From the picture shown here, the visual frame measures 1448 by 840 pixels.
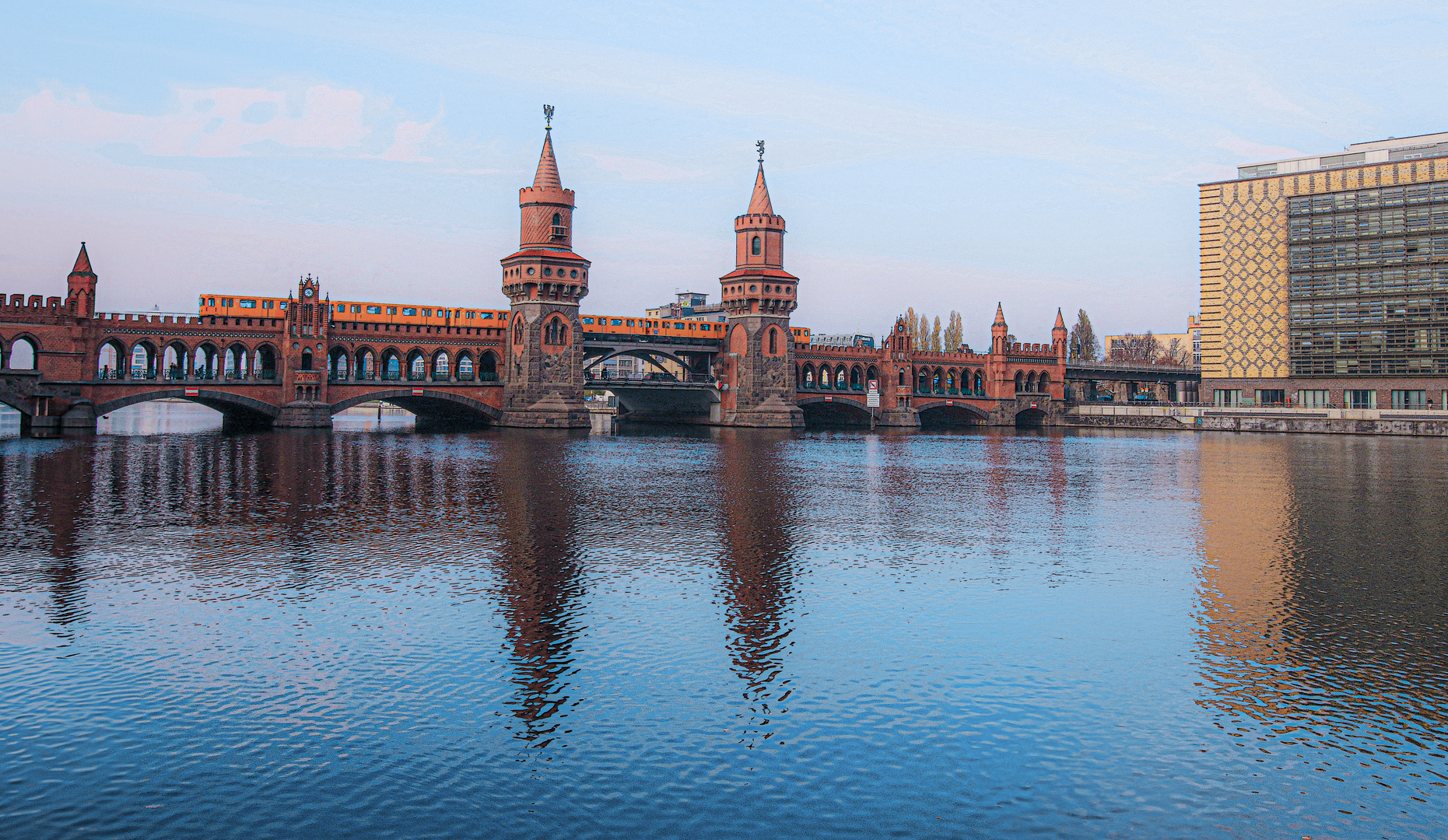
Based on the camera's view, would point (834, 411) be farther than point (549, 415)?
Yes

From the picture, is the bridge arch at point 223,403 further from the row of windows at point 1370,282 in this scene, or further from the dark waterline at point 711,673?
the row of windows at point 1370,282

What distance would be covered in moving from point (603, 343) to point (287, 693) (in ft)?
292

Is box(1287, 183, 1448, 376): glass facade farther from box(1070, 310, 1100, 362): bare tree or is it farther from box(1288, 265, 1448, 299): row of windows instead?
box(1070, 310, 1100, 362): bare tree

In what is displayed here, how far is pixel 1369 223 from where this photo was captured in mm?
104750

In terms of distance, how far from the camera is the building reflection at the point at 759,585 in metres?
13.6

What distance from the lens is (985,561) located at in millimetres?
23891

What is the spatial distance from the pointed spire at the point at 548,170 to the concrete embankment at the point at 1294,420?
72.7 m

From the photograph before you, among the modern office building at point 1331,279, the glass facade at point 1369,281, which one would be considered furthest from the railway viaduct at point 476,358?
the glass facade at point 1369,281

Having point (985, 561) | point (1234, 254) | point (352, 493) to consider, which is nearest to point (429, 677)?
point (985, 561)

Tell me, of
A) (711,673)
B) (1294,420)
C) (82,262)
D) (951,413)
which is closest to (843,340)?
(951,413)

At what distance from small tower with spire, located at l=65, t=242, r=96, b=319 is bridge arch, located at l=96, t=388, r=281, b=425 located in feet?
21.9

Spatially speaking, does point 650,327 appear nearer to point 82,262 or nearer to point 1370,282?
point 82,262

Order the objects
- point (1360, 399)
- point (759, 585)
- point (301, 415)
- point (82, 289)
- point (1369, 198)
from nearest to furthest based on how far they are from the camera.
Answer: point (759, 585) → point (82, 289) → point (301, 415) → point (1369, 198) → point (1360, 399)

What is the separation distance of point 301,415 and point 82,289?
58.0ft
